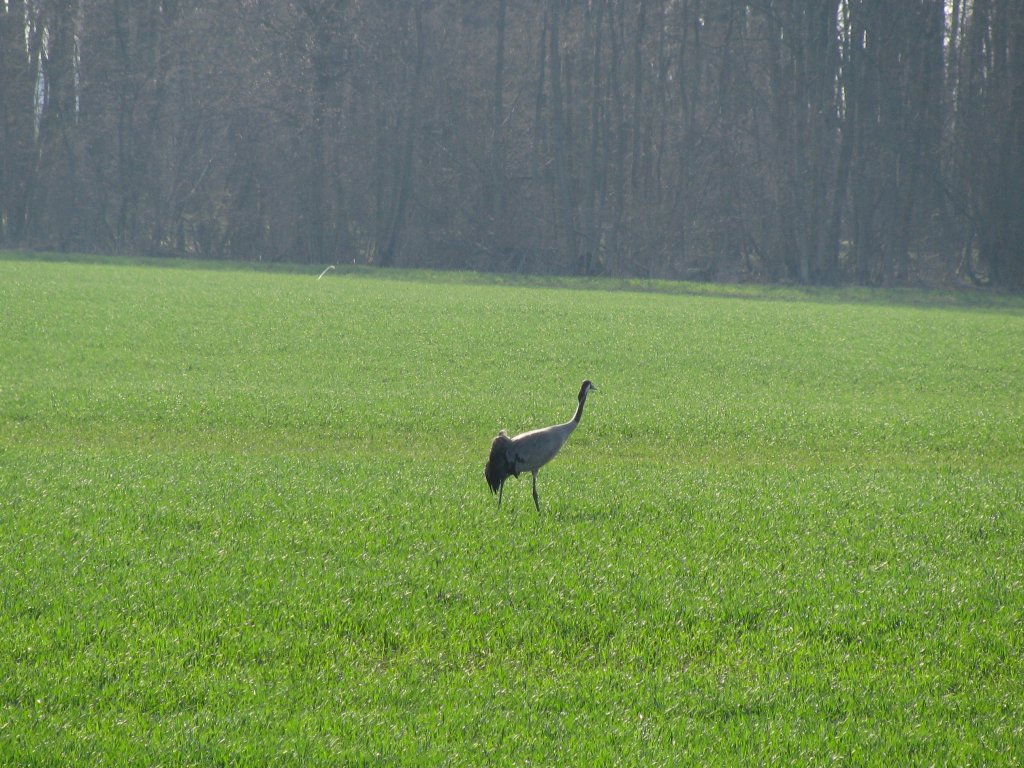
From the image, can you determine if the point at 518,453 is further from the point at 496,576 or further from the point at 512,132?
the point at 512,132

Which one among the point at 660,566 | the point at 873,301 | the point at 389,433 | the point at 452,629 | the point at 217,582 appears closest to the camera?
the point at 452,629

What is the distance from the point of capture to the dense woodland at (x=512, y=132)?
59969mm

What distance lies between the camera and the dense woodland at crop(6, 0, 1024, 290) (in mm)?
59969

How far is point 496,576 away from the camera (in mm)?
8734

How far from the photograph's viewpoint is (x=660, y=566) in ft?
30.0

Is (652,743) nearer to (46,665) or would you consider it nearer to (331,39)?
(46,665)

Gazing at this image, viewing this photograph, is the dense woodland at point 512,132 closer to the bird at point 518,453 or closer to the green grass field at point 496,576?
the green grass field at point 496,576

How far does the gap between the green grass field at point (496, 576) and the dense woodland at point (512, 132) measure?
134 feet

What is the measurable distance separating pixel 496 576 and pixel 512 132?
5924cm

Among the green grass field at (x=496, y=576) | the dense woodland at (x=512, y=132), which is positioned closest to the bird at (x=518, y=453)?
the green grass field at (x=496, y=576)

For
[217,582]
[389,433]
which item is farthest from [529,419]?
[217,582]

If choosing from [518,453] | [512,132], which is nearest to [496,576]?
[518,453]

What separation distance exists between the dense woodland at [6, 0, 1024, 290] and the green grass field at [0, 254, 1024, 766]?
4081 cm

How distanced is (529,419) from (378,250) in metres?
49.3
